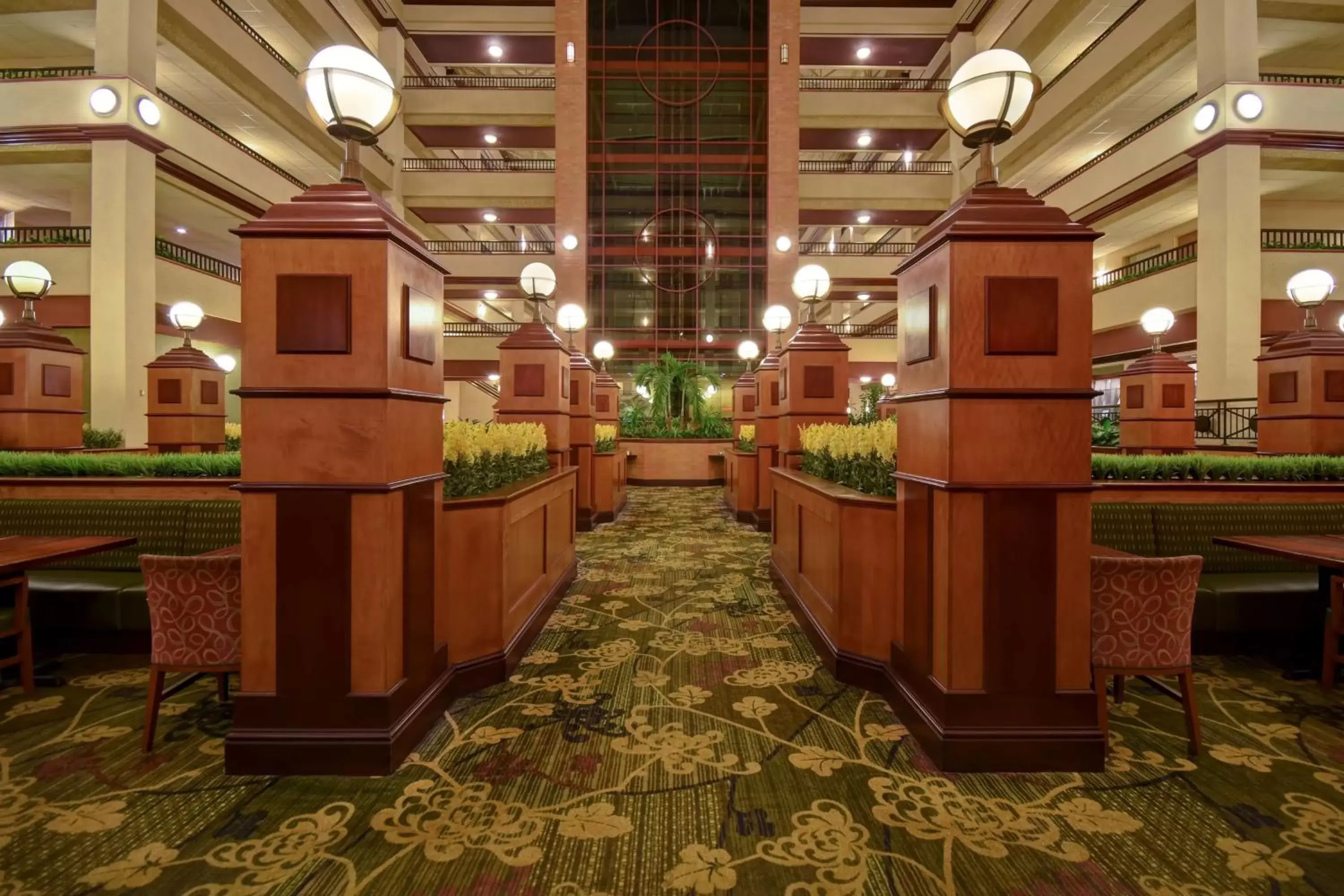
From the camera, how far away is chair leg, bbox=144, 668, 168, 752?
92.9 inches

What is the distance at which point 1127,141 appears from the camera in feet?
40.9

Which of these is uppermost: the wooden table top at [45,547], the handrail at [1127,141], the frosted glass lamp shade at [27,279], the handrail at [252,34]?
the handrail at [252,34]

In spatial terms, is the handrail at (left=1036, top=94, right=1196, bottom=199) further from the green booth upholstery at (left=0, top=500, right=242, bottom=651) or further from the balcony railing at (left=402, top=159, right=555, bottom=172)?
the balcony railing at (left=402, top=159, right=555, bottom=172)

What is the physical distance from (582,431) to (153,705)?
17.2ft

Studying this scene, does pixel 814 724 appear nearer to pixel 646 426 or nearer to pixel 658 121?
pixel 646 426

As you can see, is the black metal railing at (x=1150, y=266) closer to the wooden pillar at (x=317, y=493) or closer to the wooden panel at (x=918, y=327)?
the wooden panel at (x=918, y=327)

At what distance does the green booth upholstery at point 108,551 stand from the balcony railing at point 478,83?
56.0 feet

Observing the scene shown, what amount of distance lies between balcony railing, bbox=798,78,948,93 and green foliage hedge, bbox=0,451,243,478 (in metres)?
18.0

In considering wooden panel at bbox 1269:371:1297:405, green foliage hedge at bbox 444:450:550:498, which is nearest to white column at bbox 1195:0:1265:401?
wooden panel at bbox 1269:371:1297:405

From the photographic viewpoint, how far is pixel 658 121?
56.5 feet

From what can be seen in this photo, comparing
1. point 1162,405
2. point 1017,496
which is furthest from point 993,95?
point 1162,405

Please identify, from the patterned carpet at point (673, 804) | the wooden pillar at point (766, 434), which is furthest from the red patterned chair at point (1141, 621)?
the wooden pillar at point (766, 434)

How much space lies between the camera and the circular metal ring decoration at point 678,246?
17.3m

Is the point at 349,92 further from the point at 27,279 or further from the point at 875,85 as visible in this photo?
the point at 875,85
